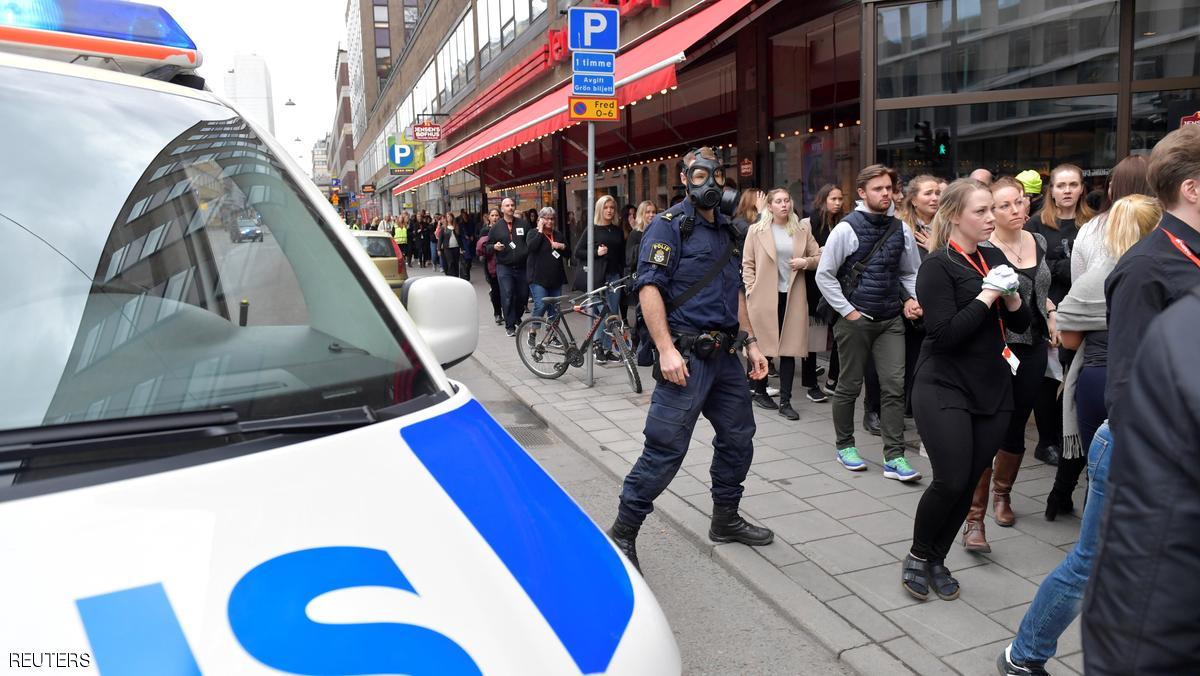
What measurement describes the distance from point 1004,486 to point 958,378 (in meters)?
1.30

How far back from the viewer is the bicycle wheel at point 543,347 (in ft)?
29.5

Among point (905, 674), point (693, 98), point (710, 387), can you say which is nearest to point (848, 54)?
point (693, 98)

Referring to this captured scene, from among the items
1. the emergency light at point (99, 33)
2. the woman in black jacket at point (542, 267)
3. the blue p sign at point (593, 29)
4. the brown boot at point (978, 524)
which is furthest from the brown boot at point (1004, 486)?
the woman in black jacket at point (542, 267)

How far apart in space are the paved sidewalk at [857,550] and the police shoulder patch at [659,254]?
1.49 meters

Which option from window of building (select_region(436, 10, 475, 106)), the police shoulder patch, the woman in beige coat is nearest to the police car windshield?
the police shoulder patch

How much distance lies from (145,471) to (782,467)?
465cm

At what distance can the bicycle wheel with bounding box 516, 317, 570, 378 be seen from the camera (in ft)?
29.5

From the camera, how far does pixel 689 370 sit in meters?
4.01

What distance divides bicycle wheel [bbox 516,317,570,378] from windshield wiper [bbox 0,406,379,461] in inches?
284

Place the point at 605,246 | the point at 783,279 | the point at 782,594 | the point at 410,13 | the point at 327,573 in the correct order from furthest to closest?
the point at 410,13 < the point at 605,246 < the point at 783,279 < the point at 782,594 < the point at 327,573

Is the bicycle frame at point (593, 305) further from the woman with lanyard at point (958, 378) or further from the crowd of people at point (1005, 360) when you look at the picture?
the woman with lanyard at point (958, 378)

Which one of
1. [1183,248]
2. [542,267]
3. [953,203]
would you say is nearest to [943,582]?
[953,203]

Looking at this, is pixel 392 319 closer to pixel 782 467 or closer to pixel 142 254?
pixel 142 254

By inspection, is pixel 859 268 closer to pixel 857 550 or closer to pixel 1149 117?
pixel 857 550
